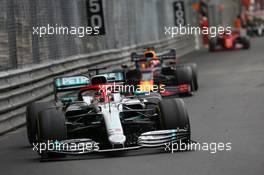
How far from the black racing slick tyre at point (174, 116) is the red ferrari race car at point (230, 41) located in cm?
2929

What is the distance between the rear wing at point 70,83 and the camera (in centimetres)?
1209

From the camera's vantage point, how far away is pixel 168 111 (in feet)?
34.4

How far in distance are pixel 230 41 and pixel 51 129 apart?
30410 mm

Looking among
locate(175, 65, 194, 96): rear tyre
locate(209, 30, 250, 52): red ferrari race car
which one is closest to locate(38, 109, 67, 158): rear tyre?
locate(175, 65, 194, 96): rear tyre

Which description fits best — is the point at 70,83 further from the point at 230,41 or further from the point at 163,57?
the point at 230,41

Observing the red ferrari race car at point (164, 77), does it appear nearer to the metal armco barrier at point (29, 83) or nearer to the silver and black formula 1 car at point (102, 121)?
the metal armco barrier at point (29, 83)

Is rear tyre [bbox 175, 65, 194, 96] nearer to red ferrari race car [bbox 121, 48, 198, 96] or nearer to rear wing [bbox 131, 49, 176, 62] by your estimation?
red ferrari race car [bbox 121, 48, 198, 96]

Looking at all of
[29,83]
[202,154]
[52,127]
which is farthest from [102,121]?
[29,83]

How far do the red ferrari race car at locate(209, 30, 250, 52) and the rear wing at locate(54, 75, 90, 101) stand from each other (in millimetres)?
27879

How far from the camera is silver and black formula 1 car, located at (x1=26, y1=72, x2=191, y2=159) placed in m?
10.1

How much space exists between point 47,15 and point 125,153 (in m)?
8.22

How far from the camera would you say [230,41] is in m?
40.0

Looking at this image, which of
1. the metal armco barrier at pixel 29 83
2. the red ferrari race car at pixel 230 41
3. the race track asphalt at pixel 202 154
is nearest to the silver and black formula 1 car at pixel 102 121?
the race track asphalt at pixel 202 154

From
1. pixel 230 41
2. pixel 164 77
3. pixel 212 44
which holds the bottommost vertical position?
pixel 212 44
